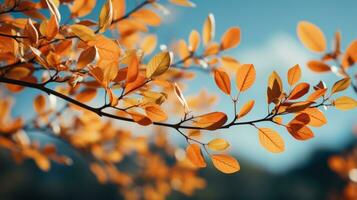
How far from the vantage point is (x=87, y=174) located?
28.5m

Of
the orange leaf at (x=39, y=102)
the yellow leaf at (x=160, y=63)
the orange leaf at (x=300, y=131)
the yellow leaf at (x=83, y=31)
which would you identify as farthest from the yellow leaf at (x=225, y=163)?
the orange leaf at (x=39, y=102)

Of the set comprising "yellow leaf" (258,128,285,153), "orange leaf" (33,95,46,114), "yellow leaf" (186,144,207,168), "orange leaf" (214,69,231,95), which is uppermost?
"orange leaf" (214,69,231,95)

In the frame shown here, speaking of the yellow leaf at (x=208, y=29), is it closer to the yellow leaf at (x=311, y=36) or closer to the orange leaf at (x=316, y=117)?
the yellow leaf at (x=311, y=36)

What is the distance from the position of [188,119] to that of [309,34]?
503 mm

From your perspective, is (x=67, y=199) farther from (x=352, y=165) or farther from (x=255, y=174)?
(x=352, y=165)

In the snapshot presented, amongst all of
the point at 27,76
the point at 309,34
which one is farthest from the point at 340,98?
the point at 27,76

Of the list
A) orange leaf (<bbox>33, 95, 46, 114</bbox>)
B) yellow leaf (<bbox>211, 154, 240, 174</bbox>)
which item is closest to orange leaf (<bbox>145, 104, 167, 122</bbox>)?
yellow leaf (<bbox>211, 154, 240, 174</bbox>)

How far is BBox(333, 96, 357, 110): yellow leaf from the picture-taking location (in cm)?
78

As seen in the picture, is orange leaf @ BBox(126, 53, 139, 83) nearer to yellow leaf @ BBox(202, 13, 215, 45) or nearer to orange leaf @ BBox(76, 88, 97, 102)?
orange leaf @ BBox(76, 88, 97, 102)

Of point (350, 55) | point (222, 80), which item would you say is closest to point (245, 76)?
point (222, 80)

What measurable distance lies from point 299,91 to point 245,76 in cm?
11

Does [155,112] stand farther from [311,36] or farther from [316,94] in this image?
[311,36]

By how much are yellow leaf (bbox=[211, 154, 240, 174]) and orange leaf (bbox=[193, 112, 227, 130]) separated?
0.09 metres

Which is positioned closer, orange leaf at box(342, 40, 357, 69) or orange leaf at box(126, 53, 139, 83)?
orange leaf at box(126, 53, 139, 83)
